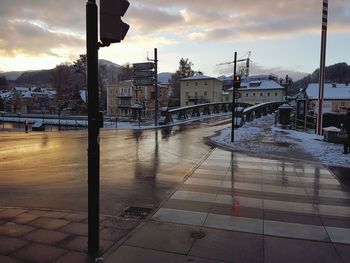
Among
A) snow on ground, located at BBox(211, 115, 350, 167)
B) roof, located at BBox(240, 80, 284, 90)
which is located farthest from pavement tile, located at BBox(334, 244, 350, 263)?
roof, located at BBox(240, 80, 284, 90)

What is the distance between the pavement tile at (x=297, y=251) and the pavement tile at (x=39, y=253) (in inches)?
104

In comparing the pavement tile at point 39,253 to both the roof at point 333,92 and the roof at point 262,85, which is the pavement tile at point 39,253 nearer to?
the roof at point 333,92

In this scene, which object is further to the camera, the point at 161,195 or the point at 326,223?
the point at 161,195

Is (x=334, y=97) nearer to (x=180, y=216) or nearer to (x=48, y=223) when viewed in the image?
(x=180, y=216)

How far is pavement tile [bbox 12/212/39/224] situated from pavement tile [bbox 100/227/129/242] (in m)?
1.36

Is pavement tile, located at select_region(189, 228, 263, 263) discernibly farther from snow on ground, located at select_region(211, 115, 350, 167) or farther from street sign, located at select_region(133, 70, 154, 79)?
street sign, located at select_region(133, 70, 154, 79)

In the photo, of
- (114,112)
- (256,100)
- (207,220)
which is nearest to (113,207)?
(207,220)

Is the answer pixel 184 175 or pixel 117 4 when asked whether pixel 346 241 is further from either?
pixel 184 175

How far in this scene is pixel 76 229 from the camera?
5.61 metres

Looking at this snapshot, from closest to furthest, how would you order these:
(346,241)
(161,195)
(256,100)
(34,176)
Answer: (346,241), (161,195), (34,176), (256,100)

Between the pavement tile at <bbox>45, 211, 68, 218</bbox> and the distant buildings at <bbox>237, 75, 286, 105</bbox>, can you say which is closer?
the pavement tile at <bbox>45, 211, 68, 218</bbox>

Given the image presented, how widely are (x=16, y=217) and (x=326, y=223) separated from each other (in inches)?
204

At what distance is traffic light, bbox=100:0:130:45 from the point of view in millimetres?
4555

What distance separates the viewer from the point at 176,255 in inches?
188
